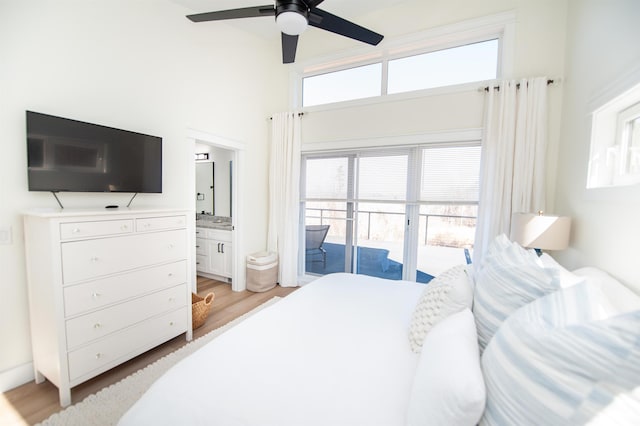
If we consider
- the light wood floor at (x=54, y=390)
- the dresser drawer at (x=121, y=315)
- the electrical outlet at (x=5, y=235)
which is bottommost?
the light wood floor at (x=54, y=390)

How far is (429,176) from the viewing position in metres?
3.11

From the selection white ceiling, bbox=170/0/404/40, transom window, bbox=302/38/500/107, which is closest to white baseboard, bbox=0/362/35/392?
white ceiling, bbox=170/0/404/40

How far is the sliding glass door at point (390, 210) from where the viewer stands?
3.00m

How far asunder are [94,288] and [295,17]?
223 centimetres

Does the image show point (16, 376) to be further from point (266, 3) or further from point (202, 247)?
point (266, 3)

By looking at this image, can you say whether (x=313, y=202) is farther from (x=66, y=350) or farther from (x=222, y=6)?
(x=66, y=350)

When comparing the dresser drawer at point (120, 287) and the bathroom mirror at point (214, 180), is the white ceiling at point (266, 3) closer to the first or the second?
the bathroom mirror at point (214, 180)

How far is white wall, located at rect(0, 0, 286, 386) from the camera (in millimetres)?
1763

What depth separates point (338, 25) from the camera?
189 centimetres

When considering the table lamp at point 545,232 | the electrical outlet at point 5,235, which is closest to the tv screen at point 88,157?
the electrical outlet at point 5,235

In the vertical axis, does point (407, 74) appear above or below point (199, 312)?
above

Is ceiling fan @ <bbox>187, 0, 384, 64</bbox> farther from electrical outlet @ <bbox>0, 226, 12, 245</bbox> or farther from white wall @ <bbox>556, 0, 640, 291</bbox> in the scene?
electrical outlet @ <bbox>0, 226, 12, 245</bbox>

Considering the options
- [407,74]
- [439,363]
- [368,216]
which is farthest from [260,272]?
[407,74]

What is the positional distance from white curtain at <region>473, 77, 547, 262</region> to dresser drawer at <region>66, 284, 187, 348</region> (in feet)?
9.83
